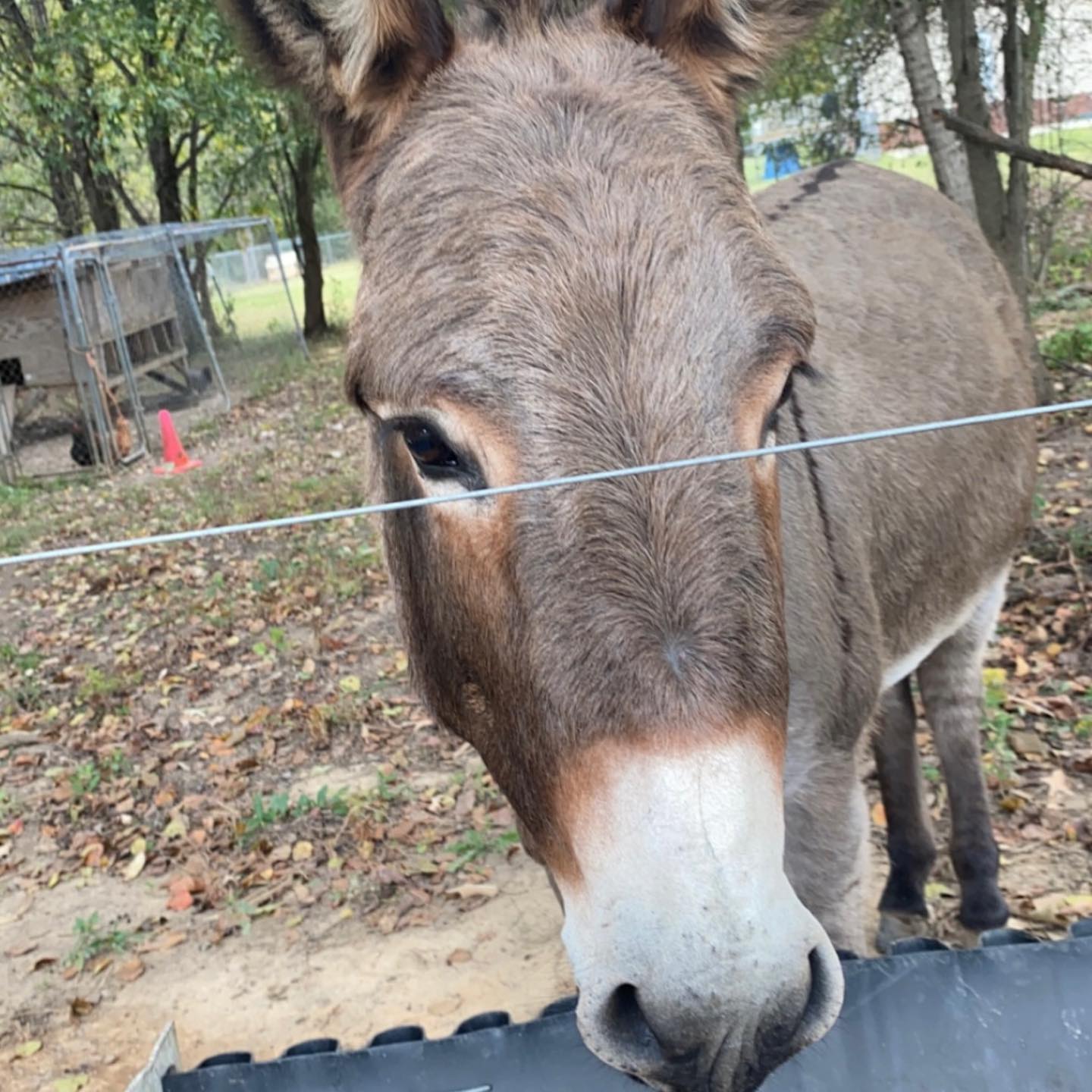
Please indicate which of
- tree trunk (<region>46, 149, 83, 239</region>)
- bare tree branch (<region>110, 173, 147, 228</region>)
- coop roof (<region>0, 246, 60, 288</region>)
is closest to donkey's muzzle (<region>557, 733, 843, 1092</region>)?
coop roof (<region>0, 246, 60, 288</region>)

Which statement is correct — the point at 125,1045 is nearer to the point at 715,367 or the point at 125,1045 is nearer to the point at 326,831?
the point at 326,831

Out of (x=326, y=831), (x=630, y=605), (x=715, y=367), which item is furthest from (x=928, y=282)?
(x=326, y=831)

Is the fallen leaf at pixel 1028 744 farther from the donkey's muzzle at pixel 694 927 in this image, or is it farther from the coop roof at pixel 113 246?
the coop roof at pixel 113 246

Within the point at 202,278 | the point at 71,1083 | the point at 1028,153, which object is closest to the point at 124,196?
the point at 202,278

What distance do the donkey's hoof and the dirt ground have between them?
0.30ft

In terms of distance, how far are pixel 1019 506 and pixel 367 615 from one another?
3987 mm

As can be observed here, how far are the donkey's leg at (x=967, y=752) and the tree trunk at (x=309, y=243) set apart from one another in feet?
59.9

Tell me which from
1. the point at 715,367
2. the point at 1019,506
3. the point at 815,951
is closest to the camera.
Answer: the point at 815,951

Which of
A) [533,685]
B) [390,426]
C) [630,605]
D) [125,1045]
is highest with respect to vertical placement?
[390,426]

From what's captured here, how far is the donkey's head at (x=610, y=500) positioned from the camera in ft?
4.25

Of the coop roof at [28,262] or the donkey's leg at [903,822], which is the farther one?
the coop roof at [28,262]

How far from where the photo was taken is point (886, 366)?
320cm

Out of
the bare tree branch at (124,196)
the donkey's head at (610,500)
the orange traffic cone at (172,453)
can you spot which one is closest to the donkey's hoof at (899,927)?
the donkey's head at (610,500)

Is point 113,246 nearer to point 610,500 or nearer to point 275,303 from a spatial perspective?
point 275,303
